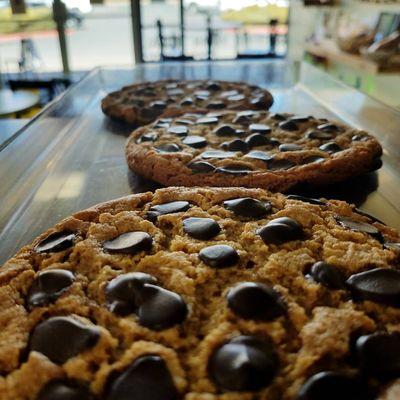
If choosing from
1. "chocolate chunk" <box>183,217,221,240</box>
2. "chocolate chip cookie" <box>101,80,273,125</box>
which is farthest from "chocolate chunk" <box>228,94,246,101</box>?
"chocolate chunk" <box>183,217,221,240</box>

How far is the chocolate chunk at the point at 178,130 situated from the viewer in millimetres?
1888

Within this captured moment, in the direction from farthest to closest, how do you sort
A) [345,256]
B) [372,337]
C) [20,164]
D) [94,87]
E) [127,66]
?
[127,66], [94,87], [20,164], [345,256], [372,337]

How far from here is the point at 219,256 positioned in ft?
3.25

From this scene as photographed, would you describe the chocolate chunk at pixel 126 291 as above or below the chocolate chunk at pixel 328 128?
above

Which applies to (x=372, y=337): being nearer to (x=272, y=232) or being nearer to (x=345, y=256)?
(x=345, y=256)

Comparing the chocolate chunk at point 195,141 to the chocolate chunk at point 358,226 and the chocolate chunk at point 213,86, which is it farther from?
the chocolate chunk at point 213,86

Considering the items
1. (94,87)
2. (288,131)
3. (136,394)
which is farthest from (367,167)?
(94,87)

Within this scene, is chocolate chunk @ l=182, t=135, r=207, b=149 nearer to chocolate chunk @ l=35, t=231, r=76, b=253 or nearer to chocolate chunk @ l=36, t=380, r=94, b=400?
chocolate chunk @ l=35, t=231, r=76, b=253

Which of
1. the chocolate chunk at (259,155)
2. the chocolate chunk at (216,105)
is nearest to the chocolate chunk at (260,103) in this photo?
the chocolate chunk at (216,105)

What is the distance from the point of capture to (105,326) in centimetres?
84

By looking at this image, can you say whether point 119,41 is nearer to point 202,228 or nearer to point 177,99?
point 177,99

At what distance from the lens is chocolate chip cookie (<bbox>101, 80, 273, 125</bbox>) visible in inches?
92.9

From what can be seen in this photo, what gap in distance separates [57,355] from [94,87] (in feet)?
8.90

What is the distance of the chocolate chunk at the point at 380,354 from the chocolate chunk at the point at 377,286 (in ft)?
0.31
